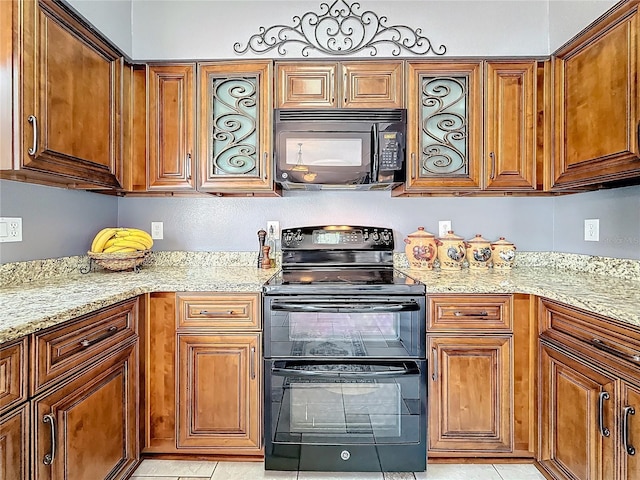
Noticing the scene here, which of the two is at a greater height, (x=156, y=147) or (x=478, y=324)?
(x=156, y=147)

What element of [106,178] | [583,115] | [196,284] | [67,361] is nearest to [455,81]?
[583,115]

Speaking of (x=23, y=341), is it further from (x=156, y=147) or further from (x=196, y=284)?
(x=156, y=147)

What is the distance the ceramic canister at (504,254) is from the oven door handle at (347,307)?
79 centimetres

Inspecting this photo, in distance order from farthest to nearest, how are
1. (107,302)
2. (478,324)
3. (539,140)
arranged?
(539,140), (478,324), (107,302)

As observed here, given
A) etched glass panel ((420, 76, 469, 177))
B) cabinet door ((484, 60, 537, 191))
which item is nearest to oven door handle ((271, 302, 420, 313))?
etched glass panel ((420, 76, 469, 177))

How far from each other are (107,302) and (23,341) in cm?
35

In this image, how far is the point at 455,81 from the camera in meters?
2.03

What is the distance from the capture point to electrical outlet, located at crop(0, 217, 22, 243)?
1.58 meters

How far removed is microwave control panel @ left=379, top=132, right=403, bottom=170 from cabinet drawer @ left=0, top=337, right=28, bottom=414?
5.34 ft

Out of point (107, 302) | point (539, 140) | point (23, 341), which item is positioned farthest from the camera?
point (539, 140)

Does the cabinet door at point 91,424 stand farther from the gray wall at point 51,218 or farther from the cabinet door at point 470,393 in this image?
the cabinet door at point 470,393

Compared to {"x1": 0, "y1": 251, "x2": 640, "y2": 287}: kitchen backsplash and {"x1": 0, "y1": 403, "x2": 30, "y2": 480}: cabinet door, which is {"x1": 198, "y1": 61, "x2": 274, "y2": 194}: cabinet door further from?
{"x1": 0, "y1": 403, "x2": 30, "y2": 480}: cabinet door

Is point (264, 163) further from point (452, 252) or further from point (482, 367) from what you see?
point (482, 367)

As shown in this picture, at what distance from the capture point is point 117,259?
6.54ft
